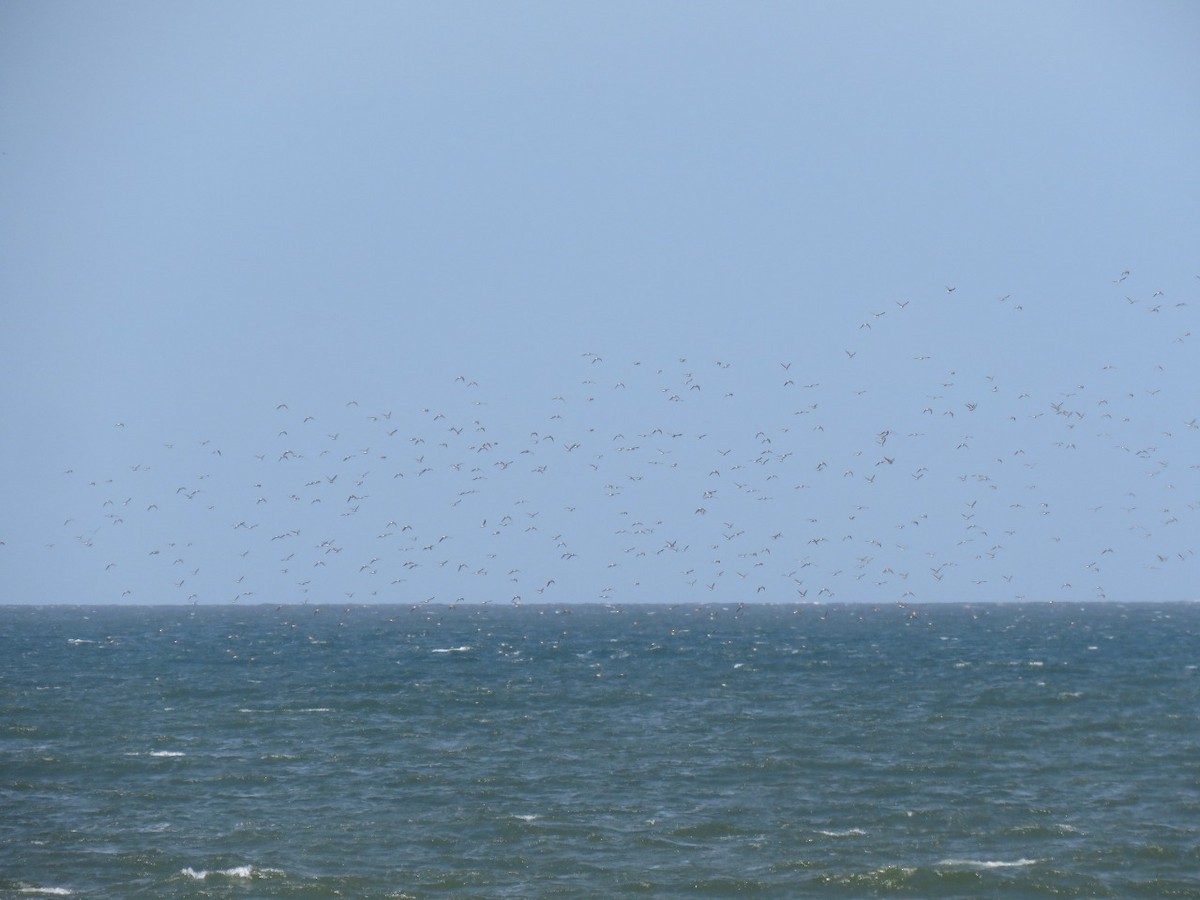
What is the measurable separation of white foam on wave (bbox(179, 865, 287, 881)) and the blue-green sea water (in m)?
0.10

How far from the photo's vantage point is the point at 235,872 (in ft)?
89.0

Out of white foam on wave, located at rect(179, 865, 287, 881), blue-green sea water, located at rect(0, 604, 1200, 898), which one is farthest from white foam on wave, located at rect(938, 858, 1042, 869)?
white foam on wave, located at rect(179, 865, 287, 881)

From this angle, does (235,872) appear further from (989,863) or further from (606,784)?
(989,863)

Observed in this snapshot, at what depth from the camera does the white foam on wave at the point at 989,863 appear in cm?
2712

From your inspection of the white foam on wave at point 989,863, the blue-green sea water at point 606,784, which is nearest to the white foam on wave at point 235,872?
the blue-green sea water at point 606,784

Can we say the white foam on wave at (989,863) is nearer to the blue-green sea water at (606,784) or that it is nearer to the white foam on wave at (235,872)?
the blue-green sea water at (606,784)

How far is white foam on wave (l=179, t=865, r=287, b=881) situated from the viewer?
26.9 m

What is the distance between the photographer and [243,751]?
1630 inches

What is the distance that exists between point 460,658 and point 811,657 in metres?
21.8

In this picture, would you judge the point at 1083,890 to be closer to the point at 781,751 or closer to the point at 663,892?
the point at 663,892

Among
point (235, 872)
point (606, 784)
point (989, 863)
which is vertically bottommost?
point (235, 872)

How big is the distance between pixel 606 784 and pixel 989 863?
1137cm

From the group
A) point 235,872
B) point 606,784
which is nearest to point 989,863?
point 606,784

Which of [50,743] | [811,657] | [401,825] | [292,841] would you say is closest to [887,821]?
[401,825]
